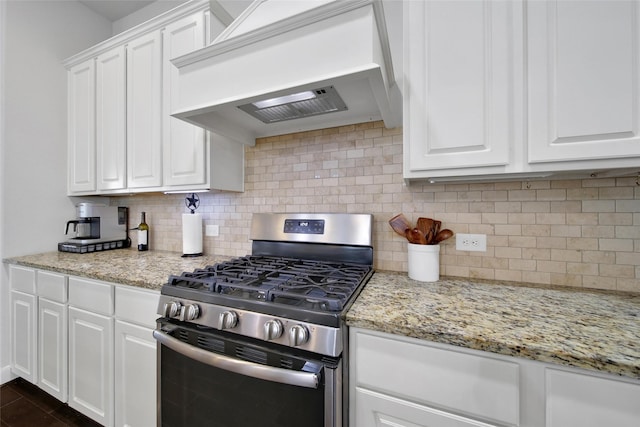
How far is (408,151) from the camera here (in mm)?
1159

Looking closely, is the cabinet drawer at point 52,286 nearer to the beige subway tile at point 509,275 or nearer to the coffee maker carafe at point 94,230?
the coffee maker carafe at point 94,230

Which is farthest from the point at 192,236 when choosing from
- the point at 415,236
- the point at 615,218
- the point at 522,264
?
the point at 615,218

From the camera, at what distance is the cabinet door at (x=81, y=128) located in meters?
2.22

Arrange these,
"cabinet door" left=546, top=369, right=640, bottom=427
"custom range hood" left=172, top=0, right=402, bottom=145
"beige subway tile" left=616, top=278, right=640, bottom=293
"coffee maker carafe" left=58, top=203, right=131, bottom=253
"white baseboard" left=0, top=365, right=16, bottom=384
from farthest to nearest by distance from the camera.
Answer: "coffee maker carafe" left=58, top=203, right=131, bottom=253 → "white baseboard" left=0, top=365, right=16, bottom=384 → "beige subway tile" left=616, top=278, right=640, bottom=293 → "custom range hood" left=172, top=0, right=402, bottom=145 → "cabinet door" left=546, top=369, right=640, bottom=427

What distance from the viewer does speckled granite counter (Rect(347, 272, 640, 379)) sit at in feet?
2.19

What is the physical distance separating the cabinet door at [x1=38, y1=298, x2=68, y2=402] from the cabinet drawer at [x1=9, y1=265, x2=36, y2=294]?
16 cm

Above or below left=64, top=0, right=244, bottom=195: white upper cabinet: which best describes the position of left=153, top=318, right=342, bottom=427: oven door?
below

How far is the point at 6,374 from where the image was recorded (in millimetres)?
2008

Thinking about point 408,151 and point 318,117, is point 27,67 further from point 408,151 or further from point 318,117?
point 408,151

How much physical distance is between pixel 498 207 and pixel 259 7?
1.52 m

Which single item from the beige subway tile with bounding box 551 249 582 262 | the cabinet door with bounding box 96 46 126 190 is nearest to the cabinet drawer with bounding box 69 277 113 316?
the cabinet door with bounding box 96 46 126 190

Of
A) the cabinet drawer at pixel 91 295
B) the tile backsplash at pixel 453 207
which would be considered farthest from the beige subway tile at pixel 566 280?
the cabinet drawer at pixel 91 295

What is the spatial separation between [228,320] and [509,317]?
3.21 ft

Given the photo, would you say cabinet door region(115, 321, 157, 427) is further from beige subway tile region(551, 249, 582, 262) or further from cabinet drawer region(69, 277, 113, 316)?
beige subway tile region(551, 249, 582, 262)
